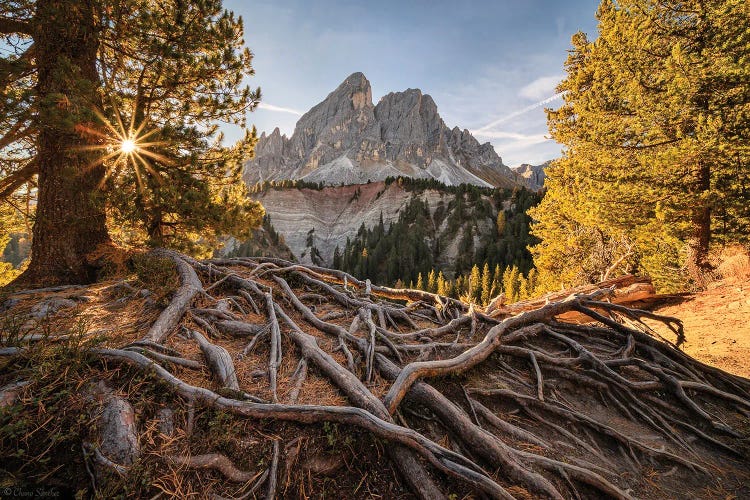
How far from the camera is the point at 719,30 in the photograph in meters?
8.70

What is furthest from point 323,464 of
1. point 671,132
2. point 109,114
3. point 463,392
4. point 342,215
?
point 342,215

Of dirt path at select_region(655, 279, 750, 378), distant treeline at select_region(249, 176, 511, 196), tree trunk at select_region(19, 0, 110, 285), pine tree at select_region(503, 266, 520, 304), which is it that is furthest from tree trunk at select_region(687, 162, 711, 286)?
distant treeline at select_region(249, 176, 511, 196)

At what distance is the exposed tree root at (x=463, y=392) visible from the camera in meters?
2.45

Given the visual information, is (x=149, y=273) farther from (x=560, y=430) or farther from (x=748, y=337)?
(x=748, y=337)

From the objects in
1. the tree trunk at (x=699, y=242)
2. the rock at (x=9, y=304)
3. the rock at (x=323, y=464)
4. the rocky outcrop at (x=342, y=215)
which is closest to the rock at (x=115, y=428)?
the rock at (x=323, y=464)

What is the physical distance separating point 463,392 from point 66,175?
849cm

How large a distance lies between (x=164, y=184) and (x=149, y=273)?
10.1 ft

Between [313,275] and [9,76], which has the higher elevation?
[9,76]

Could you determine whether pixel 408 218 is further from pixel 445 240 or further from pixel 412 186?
pixel 412 186

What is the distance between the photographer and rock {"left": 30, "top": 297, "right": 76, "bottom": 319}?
4082 millimetres

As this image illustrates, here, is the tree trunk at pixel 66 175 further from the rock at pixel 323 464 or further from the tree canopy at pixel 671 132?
the tree canopy at pixel 671 132

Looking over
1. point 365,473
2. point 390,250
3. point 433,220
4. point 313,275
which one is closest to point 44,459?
point 365,473

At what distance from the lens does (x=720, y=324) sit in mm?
7438

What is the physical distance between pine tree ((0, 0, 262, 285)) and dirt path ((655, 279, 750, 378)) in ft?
39.6
